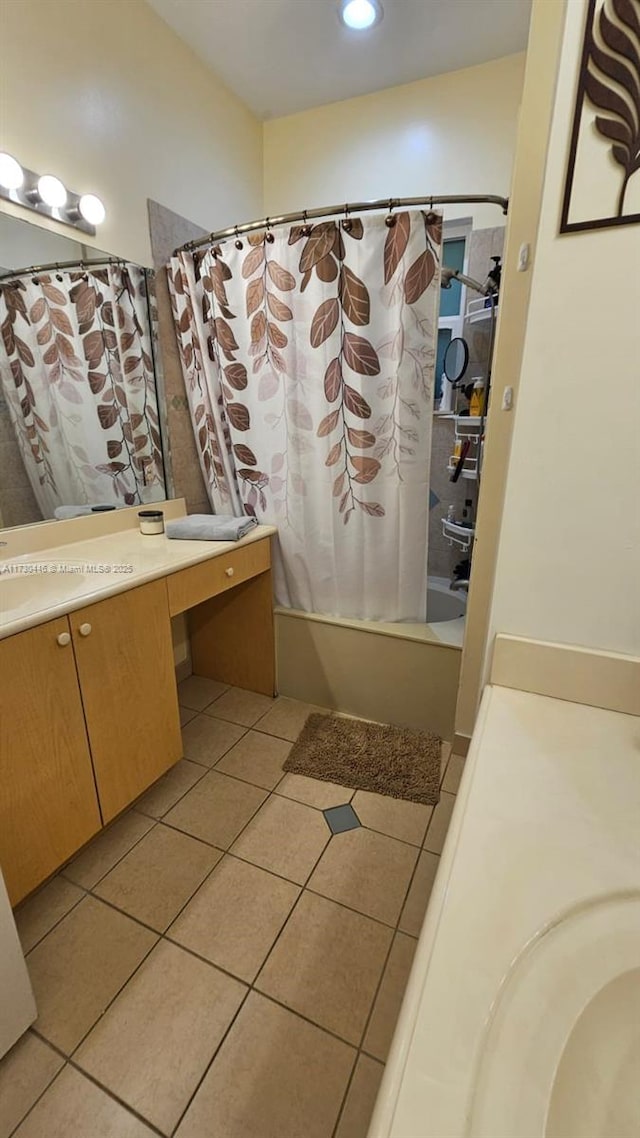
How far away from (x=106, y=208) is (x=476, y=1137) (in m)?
2.33

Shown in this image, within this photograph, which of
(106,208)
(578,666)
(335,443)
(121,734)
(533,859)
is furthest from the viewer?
(335,443)

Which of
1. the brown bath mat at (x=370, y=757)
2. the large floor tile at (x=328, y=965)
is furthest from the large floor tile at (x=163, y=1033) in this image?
the brown bath mat at (x=370, y=757)

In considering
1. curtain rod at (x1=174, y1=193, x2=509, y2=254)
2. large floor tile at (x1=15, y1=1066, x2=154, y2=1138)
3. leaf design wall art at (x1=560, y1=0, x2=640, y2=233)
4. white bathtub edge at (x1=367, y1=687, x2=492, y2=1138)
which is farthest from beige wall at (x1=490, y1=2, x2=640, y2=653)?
large floor tile at (x1=15, y1=1066, x2=154, y2=1138)

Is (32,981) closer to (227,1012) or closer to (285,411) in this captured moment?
(227,1012)

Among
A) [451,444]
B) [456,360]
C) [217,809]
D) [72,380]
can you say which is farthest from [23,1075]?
[456,360]

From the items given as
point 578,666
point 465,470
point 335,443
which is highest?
point 335,443

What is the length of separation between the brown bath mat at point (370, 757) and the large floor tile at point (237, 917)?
1.45ft

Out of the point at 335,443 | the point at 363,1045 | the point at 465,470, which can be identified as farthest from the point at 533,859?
the point at 465,470

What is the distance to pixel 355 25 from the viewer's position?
1682mm

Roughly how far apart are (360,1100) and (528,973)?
0.74 m

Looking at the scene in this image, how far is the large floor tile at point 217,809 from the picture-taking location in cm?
150

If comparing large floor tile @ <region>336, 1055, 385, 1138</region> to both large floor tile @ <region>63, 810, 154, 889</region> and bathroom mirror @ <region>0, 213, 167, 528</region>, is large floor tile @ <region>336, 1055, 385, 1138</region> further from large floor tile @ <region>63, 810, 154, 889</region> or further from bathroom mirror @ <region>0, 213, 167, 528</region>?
bathroom mirror @ <region>0, 213, 167, 528</region>

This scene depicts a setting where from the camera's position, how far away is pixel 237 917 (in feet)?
4.09

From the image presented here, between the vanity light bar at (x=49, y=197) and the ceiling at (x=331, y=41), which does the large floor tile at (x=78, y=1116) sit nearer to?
the vanity light bar at (x=49, y=197)
